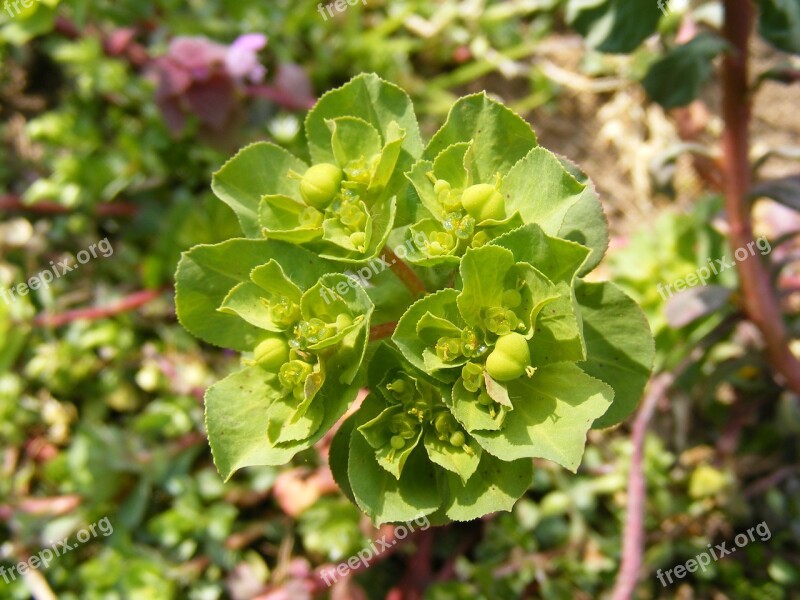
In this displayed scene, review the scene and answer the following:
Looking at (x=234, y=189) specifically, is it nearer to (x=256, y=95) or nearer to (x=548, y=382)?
(x=548, y=382)

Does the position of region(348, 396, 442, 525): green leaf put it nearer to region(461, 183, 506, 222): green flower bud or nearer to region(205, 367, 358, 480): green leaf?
region(205, 367, 358, 480): green leaf
